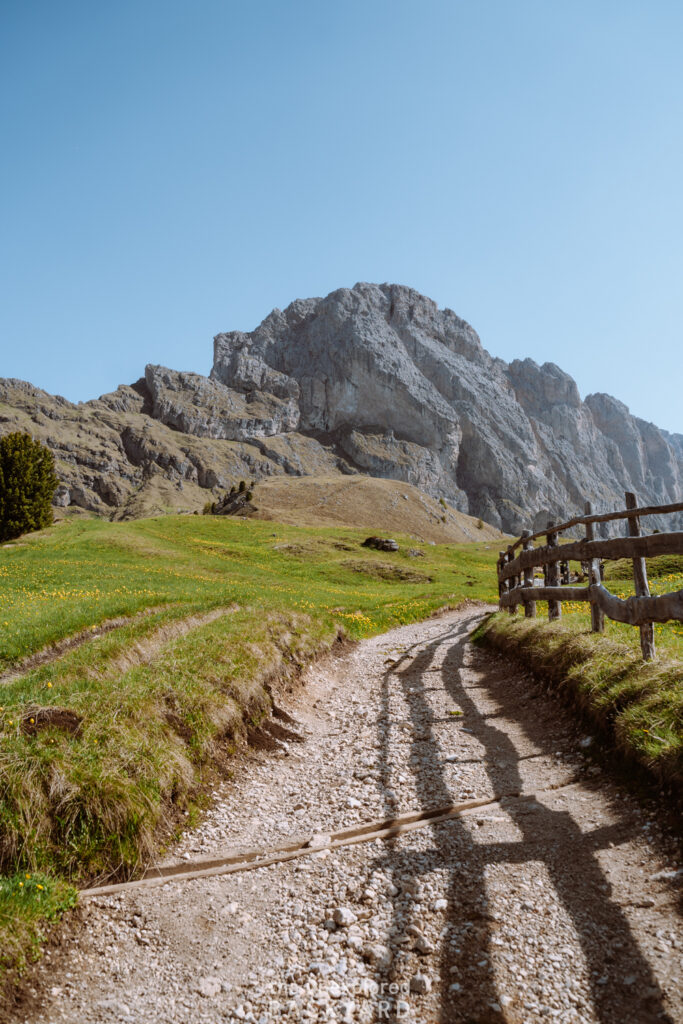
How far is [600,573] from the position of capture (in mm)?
12375

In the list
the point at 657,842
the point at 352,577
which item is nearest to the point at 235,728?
the point at 657,842

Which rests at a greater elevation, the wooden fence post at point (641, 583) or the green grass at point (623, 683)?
the wooden fence post at point (641, 583)

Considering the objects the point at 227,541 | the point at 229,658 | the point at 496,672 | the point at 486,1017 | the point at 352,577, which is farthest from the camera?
the point at 227,541

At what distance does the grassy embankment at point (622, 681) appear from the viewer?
6.50 meters

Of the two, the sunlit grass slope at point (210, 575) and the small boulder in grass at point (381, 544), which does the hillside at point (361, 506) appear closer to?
the small boulder in grass at point (381, 544)

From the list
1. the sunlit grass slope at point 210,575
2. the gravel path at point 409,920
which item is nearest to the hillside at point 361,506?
the sunlit grass slope at point 210,575

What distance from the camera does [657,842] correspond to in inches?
215

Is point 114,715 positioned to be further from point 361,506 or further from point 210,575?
point 361,506

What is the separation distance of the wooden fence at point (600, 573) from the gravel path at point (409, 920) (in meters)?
2.57

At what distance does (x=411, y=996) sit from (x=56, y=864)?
3.79 m

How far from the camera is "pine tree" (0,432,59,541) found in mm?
55984

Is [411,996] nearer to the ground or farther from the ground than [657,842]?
nearer to the ground

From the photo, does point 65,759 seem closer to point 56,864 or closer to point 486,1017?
point 56,864

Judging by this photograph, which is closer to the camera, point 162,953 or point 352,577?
point 162,953
